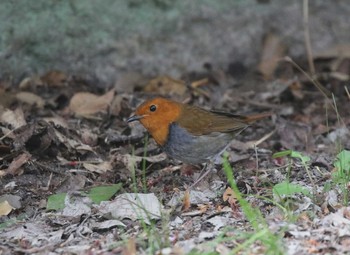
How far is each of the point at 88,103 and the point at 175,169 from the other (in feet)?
4.29

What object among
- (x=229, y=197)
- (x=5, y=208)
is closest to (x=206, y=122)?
(x=229, y=197)

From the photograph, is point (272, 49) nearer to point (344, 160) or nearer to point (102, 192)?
point (344, 160)

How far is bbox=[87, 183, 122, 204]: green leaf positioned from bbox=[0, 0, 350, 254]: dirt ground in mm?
12

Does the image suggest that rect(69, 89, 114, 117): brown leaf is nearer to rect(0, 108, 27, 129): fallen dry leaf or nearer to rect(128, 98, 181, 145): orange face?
rect(0, 108, 27, 129): fallen dry leaf

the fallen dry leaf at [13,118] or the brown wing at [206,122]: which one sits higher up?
the fallen dry leaf at [13,118]

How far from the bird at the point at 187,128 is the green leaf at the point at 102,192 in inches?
24.3

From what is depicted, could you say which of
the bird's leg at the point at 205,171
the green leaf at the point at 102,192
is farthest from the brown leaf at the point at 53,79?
the green leaf at the point at 102,192

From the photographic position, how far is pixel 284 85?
24.0 feet

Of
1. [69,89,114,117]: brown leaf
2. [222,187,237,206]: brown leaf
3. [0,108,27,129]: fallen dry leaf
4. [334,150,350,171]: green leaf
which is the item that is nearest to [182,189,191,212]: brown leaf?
[222,187,237,206]: brown leaf

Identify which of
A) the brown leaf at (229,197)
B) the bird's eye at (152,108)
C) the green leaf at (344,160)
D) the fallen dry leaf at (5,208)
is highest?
the bird's eye at (152,108)

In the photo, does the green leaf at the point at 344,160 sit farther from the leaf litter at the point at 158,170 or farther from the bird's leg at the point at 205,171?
the bird's leg at the point at 205,171

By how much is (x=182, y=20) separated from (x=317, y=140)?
1.98 meters

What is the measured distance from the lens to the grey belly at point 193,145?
5480mm

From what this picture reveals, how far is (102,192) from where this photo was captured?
499 cm
